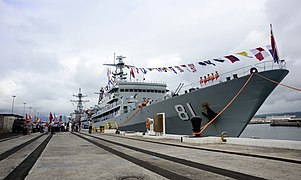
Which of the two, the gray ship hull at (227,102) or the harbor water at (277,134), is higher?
the gray ship hull at (227,102)

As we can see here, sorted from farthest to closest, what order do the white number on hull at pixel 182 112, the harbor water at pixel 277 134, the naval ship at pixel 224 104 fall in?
the harbor water at pixel 277 134
the white number on hull at pixel 182 112
the naval ship at pixel 224 104

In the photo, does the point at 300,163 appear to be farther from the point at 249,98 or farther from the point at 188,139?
the point at 249,98

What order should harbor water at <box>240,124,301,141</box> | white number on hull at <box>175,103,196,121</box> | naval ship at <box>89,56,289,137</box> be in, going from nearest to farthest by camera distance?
naval ship at <box>89,56,289,137</box>, white number on hull at <box>175,103,196,121</box>, harbor water at <box>240,124,301,141</box>

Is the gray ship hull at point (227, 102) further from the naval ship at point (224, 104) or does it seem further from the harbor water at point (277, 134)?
the harbor water at point (277, 134)

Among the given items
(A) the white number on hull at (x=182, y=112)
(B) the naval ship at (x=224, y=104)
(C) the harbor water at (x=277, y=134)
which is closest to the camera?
(B) the naval ship at (x=224, y=104)

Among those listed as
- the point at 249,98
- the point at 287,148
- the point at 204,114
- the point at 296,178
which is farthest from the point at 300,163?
the point at 204,114

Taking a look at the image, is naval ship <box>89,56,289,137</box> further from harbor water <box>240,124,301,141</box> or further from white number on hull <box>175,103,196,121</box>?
harbor water <box>240,124,301,141</box>

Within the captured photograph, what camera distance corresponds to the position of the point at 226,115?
49.6 ft

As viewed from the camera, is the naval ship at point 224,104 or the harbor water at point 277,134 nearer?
the naval ship at point 224,104

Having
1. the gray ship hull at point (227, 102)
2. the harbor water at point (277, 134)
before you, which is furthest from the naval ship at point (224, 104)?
the harbor water at point (277, 134)

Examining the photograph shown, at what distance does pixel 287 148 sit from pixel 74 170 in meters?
8.20

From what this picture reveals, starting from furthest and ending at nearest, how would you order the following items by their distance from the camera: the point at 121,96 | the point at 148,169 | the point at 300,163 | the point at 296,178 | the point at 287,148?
the point at 121,96
the point at 287,148
the point at 300,163
the point at 148,169
the point at 296,178

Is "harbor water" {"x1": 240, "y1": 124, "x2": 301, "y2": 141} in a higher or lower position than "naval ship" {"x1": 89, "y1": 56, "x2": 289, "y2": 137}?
lower

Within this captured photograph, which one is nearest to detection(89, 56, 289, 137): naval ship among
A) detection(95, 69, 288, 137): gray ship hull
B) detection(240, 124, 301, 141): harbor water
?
detection(95, 69, 288, 137): gray ship hull
